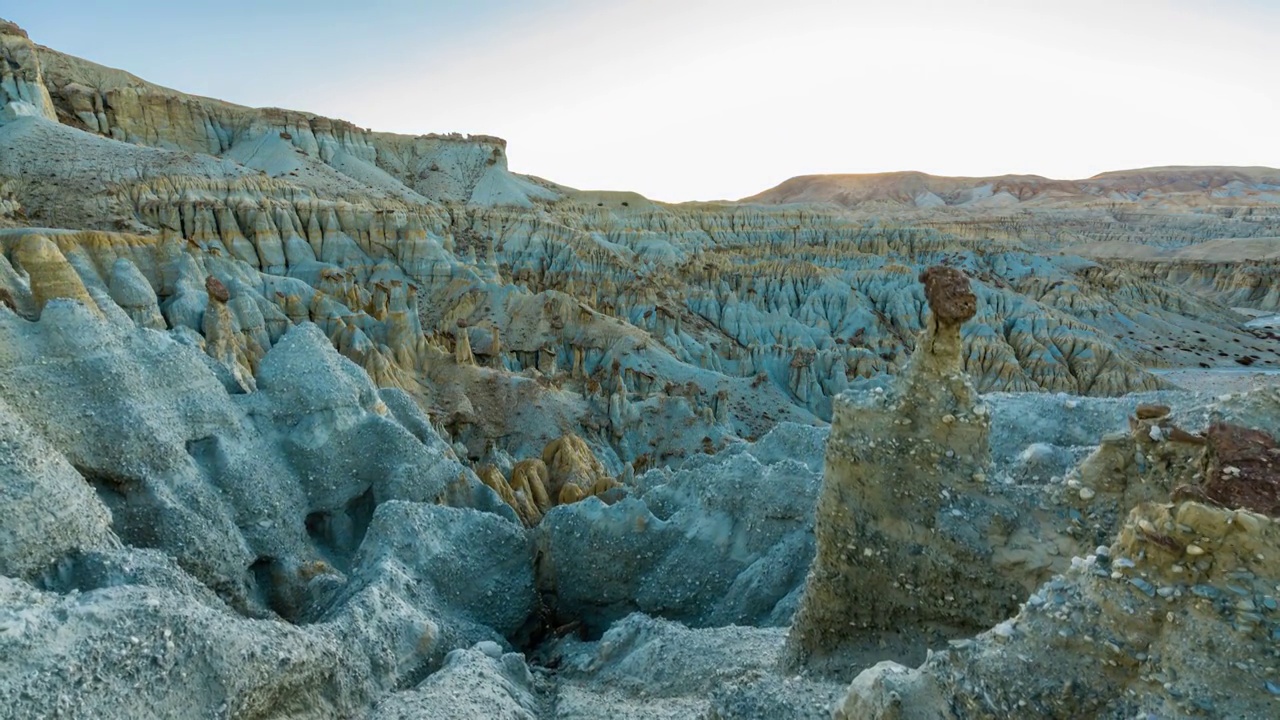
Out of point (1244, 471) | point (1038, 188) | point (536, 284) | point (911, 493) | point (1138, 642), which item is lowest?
point (536, 284)

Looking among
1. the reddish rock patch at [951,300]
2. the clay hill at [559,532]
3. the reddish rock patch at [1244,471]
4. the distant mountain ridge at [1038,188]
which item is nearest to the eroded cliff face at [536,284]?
the clay hill at [559,532]

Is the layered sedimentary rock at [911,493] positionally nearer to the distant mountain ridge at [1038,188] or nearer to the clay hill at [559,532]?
the clay hill at [559,532]

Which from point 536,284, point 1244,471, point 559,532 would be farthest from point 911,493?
point 536,284

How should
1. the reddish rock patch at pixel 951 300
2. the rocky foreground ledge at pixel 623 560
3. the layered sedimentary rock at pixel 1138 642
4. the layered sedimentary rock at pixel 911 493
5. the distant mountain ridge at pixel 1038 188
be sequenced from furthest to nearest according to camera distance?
1. the distant mountain ridge at pixel 1038 188
2. the layered sedimentary rock at pixel 911 493
3. the reddish rock patch at pixel 951 300
4. the rocky foreground ledge at pixel 623 560
5. the layered sedimentary rock at pixel 1138 642

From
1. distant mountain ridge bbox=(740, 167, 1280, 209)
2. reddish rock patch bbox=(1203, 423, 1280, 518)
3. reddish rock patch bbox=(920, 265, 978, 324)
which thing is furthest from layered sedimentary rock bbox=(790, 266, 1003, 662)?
distant mountain ridge bbox=(740, 167, 1280, 209)

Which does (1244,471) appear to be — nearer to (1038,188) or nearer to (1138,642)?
(1138,642)

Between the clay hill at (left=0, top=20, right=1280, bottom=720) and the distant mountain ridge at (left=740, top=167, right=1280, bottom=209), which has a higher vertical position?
the distant mountain ridge at (left=740, top=167, right=1280, bottom=209)

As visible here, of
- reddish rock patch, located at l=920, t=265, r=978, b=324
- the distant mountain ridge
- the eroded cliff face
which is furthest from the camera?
the distant mountain ridge

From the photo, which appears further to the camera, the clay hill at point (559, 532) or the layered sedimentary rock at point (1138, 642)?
the clay hill at point (559, 532)

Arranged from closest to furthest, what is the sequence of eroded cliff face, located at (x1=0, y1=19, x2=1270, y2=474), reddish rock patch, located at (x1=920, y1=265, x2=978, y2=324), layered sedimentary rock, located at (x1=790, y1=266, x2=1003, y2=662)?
reddish rock patch, located at (x1=920, y1=265, x2=978, y2=324), layered sedimentary rock, located at (x1=790, y1=266, x2=1003, y2=662), eroded cliff face, located at (x1=0, y1=19, x2=1270, y2=474)

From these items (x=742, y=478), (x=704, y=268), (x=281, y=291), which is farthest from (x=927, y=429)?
(x=704, y=268)

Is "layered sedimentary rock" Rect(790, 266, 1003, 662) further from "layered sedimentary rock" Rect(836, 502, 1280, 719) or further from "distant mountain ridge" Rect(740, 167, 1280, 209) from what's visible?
"distant mountain ridge" Rect(740, 167, 1280, 209)

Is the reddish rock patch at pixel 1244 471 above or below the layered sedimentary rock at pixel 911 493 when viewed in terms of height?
above

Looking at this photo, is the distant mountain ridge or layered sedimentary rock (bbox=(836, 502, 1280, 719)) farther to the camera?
the distant mountain ridge
